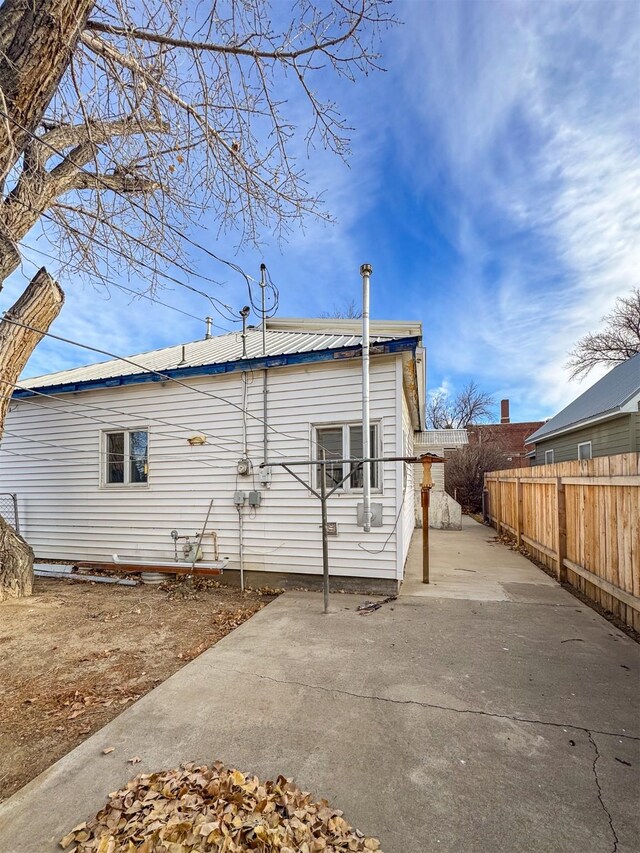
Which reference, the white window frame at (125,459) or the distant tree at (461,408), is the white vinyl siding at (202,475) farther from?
the distant tree at (461,408)

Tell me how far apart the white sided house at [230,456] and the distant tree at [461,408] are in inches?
1128

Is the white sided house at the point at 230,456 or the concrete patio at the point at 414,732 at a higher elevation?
the white sided house at the point at 230,456

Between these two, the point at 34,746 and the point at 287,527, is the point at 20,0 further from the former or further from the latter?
the point at 287,527

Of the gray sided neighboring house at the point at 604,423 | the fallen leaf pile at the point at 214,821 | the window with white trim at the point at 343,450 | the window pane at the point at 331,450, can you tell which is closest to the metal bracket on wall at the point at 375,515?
the window with white trim at the point at 343,450

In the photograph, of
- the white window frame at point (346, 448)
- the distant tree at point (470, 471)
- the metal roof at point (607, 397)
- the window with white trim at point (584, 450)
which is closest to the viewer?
the white window frame at point (346, 448)

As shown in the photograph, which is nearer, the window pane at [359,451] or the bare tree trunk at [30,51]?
the bare tree trunk at [30,51]

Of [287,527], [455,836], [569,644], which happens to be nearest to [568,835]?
[455,836]

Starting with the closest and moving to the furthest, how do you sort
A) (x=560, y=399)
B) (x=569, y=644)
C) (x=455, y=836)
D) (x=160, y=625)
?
(x=455, y=836), (x=569, y=644), (x=160, y=625), (x=560, y=399)

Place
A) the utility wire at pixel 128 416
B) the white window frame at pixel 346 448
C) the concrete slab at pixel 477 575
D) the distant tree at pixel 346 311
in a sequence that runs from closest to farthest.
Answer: the concrete slab at pixel 477 575 < the white window frame at pixel 346 448 < the utility wire at pixel 128 416 < the distant tree at pixel 346 311

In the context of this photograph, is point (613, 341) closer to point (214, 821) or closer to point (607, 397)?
point (607, 397)

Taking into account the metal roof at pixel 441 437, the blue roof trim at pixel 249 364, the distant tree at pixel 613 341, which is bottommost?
the metal roof at pixel 441 437

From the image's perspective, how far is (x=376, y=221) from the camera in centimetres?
759

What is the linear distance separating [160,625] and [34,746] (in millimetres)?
2157

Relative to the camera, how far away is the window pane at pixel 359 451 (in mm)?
5656
